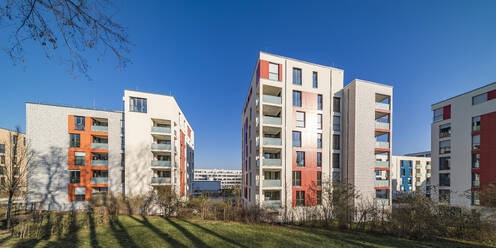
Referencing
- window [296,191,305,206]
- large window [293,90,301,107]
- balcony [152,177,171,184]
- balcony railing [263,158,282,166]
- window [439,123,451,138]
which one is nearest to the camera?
balcony railing [263,158,282,166]

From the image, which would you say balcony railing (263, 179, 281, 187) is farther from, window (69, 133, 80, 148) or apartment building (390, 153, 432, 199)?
apartment building (390, 153, 432, 199)

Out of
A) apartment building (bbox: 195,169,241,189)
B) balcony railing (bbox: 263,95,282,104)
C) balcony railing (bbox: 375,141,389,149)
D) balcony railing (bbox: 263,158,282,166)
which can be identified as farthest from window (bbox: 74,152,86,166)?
apartment building (bbox: 195,169,241,189)

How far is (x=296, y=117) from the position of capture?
19781 millimetres

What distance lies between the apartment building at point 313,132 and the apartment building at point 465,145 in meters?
12.2

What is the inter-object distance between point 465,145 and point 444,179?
5.96m

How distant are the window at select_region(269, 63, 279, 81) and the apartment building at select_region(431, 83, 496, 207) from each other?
24847 millimetres

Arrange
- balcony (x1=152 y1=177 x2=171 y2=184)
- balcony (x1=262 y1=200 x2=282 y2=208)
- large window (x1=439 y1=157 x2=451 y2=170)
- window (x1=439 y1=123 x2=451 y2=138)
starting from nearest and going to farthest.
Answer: balcony (x1=262 y1=200 x2=282 y2=208) → balcony (x1=152 y1=177 x2=171 y2=184) → large window (x1=439 y1=157 x2=451 y2=170) → window (x1=439 y1=123 x2=451 y2=138)

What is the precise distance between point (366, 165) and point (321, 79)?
11.1 metres

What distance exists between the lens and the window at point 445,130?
26.4m

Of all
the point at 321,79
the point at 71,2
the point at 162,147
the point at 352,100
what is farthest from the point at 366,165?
the point at 162,147

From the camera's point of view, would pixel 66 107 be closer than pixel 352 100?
No

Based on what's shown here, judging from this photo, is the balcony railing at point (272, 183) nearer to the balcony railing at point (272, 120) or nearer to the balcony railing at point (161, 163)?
the balcony railing at point (272, 120)

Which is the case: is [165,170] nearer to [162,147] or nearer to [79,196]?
[162,147]

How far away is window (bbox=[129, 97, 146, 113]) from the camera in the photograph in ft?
77.7
